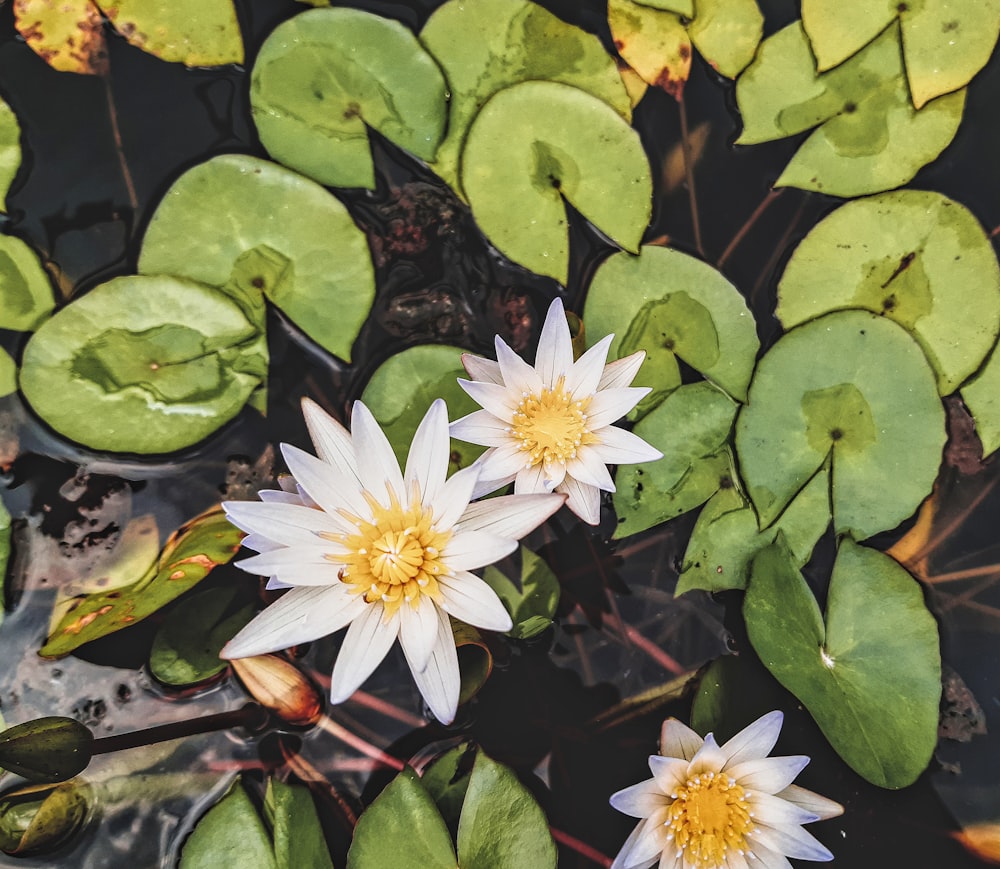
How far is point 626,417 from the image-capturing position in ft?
8.31

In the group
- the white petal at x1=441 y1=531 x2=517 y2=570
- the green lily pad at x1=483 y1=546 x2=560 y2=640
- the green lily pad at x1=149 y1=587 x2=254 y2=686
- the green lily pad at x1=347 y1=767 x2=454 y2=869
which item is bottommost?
the green lily pad at x1=347 y1=767 x2=454 y2=869

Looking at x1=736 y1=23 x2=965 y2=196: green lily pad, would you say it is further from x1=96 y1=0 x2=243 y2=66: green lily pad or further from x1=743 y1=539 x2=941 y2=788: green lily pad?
x1=96 y1=0 x2=243 y2=66: green lily pad

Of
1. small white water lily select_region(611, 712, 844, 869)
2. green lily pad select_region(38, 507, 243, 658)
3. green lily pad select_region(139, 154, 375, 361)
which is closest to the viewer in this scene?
small white water lily select_region(611, 712, 844, 869)

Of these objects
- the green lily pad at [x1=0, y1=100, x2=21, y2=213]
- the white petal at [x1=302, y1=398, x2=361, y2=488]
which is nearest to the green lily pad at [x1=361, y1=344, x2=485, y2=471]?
the white petal at [x1=302, y1=398, x2=361, y2=488]

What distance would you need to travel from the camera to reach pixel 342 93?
2434 mm

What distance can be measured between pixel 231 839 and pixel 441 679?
3.38ft

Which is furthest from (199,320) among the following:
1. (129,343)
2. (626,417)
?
(626,417)

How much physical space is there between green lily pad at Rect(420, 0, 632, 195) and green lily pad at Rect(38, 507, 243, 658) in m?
1.69

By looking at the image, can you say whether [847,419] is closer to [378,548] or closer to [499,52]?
[378,548]

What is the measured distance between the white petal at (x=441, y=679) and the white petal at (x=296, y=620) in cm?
22

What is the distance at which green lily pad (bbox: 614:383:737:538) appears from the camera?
7.88 ft

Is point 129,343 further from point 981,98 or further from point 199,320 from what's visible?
point 981,98

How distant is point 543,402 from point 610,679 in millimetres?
1163

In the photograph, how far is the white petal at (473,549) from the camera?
5.82 ft
